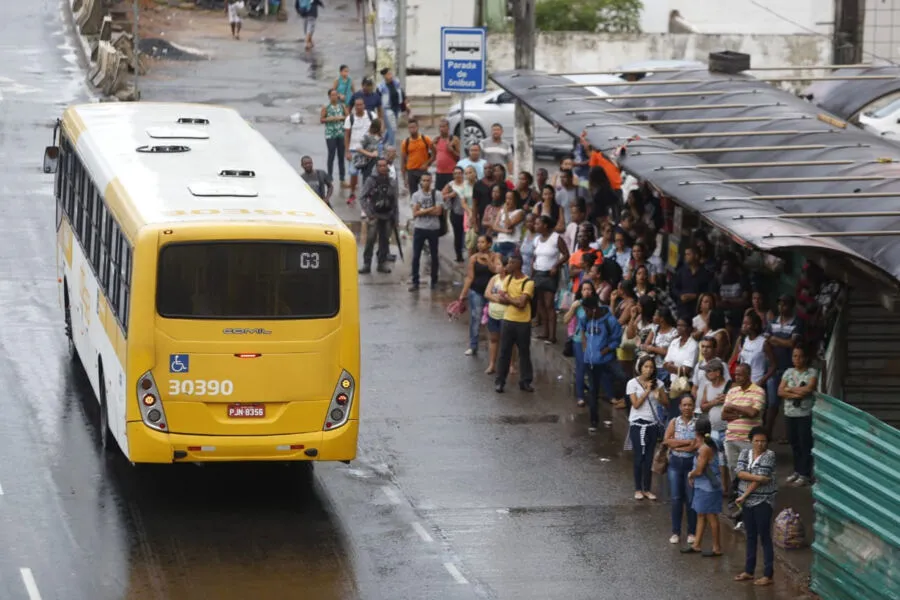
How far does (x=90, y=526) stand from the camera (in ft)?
53.8

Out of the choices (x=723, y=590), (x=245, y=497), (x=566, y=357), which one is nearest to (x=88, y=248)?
(x=245, y=497)

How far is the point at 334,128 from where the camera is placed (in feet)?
105

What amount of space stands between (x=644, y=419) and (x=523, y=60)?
12.2 metres

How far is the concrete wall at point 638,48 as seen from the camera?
1654 inches

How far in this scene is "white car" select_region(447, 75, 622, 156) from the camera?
35.8 metres

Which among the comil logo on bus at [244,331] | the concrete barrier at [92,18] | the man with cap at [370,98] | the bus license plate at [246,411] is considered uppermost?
the concrete barrier at [92,18]

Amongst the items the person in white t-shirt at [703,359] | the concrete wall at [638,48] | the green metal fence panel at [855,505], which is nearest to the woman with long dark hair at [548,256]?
the person in white t-shirt at [703,359]

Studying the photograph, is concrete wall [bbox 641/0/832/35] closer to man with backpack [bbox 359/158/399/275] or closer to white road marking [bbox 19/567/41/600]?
man with backpack [bbox 359/158/399/275]

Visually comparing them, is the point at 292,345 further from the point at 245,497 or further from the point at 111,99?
the point at 111,99

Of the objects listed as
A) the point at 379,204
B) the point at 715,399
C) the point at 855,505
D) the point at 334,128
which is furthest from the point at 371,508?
the point at 334,128

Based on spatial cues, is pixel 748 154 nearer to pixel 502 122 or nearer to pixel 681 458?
pixel 681 458

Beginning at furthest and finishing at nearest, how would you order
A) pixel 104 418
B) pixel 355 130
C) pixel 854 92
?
1. pixel 355 130
2. pixel 854 92
3. pixel 104 418

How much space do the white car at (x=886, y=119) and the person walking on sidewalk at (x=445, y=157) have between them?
832 centimetres

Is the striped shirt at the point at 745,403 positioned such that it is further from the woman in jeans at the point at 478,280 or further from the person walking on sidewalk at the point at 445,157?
the person walking on sidewalk at the point at 445,157
